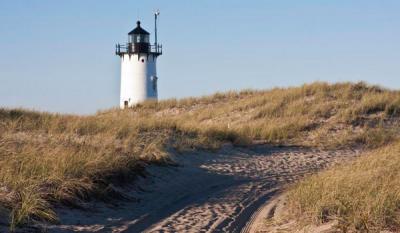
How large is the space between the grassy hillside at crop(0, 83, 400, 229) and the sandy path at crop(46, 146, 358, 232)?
45 cm

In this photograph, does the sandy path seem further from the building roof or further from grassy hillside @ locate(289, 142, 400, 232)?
the building roof

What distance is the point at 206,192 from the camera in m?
12.0

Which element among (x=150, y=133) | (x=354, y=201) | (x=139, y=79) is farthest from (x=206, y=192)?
(x=139, y=79)

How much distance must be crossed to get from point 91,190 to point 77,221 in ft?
4.71

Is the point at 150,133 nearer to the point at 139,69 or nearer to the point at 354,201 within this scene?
the point at 354,201

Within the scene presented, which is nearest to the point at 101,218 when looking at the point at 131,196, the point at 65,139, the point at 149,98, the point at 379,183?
the point at 131,196

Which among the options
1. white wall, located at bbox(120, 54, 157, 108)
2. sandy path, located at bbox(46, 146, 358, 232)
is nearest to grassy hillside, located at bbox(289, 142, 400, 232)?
sandy path, located at bbox(46, 146, 358, 232)

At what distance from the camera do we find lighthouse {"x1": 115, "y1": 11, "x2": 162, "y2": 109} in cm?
4006

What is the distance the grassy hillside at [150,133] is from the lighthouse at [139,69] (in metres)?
5.24

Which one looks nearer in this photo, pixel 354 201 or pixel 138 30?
pixel 354 201

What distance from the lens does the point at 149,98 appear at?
131ft

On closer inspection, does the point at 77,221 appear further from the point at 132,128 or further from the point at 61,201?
the point at 132,128

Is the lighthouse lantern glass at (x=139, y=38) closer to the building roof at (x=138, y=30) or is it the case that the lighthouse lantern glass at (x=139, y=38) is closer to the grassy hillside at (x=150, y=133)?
the building roof at (x=138, y=30)

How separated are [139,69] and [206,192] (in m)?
29.0
